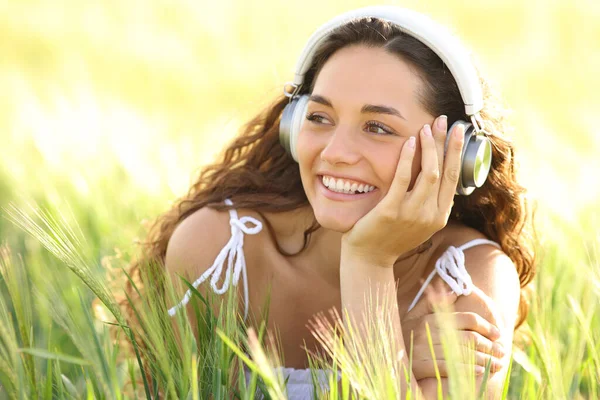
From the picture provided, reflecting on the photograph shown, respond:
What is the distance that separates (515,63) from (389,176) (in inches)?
303

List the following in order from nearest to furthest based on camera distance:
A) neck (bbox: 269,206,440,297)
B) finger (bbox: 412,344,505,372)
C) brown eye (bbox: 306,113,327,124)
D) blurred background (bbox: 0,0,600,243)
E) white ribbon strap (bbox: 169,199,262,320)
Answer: finger (bbox: 412,344,505,372)
brown eye (bbox: 306,113,327,124)
white ribbon strap (bbox: 169,199,262,320)
neck (bbox: 269,206,440,297)
blurred background (bbox: 0,0,600,243)

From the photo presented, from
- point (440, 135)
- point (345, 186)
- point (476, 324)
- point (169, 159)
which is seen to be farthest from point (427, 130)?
point (169, 159)

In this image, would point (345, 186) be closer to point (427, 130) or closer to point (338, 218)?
point (338, 218)

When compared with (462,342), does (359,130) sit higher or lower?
higher

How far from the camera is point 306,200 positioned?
2709 millimetres

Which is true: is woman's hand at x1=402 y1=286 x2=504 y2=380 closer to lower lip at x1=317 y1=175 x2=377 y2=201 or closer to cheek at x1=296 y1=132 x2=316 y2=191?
lower lip at x1=317 y1=175 x2=377 y2=201

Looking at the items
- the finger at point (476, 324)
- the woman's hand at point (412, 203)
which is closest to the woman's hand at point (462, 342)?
the finger at point (476, 324)

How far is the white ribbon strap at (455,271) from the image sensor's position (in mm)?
2361

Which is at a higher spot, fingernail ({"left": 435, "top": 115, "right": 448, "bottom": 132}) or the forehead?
the forehead

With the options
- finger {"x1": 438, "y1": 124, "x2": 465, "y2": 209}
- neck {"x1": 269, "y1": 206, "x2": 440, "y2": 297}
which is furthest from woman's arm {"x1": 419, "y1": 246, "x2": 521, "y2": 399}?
finger {"x1": 438, "y1": 124, "x2": 465, "y2": 209}

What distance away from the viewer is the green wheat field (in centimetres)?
174

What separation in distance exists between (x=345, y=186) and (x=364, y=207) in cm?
8

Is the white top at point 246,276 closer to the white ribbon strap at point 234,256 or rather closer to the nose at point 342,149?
the white ribbon strap at point 234,256

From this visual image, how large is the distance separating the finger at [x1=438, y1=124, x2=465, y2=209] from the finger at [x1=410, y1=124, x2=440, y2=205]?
0.03m
